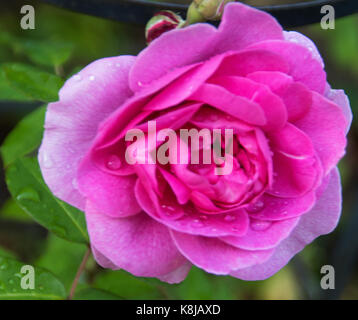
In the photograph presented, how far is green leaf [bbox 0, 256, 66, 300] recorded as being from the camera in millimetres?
771

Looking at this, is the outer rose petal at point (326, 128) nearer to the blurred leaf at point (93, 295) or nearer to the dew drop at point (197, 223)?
the dew drop at point (197, 223)

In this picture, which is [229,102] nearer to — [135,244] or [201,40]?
[201,40]

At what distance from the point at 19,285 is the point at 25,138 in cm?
29

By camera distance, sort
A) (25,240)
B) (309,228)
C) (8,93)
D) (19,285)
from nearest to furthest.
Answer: (309,228), (19,285), (8,93), (25,240)

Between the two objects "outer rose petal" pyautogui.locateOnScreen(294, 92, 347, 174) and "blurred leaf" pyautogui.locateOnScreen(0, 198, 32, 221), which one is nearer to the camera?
"outer rose petal" pyautogui.locateOnScreen(294, 92, 347, 174)

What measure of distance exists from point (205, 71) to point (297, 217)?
0.20 metres

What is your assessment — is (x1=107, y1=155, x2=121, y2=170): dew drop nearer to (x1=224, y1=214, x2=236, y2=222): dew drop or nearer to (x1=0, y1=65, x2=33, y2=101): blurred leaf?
(x1=224, y1=214, x2=236, y2=222): dew drop

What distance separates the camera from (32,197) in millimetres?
828

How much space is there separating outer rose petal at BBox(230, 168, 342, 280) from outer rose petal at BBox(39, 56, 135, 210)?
0.24 m

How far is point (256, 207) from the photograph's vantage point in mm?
638

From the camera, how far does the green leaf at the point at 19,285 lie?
771 mm

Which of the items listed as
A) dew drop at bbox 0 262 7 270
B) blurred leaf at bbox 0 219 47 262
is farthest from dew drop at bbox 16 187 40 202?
blurred leaf at bbox 0 219 47 262

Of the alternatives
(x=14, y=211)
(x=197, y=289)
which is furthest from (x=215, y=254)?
(x=14, y=211)
